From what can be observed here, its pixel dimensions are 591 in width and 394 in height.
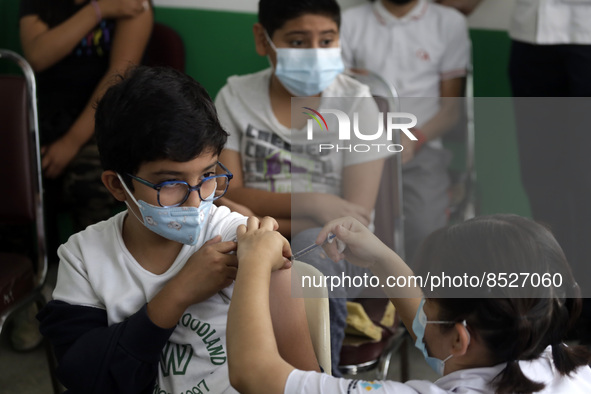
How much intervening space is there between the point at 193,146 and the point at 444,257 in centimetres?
45


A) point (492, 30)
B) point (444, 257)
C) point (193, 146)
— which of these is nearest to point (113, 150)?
point (193, 146)

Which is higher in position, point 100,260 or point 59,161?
point 100,260

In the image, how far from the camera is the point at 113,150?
1170 millimetres

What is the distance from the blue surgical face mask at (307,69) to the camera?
6.61 ft

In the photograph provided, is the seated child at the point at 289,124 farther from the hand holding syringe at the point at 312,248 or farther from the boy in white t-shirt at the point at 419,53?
the boy in white t-shirt at the point at 419,53

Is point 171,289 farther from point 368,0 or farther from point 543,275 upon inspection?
point 368,0

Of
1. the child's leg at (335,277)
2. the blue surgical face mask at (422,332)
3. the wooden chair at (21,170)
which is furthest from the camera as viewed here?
the wooden chair at (21,170)

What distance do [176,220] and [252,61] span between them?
77.6 inches

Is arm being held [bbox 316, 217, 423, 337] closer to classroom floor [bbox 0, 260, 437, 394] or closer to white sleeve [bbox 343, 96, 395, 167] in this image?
white sleeve [bbox 343, 96, 395, 167]

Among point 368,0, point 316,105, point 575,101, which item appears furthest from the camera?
point 368,0

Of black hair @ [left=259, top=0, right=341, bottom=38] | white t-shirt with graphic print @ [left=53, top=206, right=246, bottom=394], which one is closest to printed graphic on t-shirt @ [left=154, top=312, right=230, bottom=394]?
white t-shirt with graphic print @ [left=53, top=206, right=246, bottom=394]

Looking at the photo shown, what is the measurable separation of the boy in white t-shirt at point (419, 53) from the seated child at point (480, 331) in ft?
5.50

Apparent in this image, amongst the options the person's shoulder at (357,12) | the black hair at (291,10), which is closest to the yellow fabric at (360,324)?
the black hair at (291,10)

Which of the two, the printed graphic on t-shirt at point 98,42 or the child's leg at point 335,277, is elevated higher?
the printed graphic on t-shirt at point 98,42
